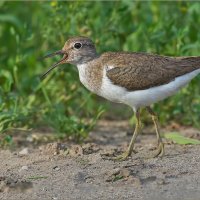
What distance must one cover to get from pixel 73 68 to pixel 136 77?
1828 mm

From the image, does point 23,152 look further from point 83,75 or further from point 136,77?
point 136,77

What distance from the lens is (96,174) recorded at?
744 cm

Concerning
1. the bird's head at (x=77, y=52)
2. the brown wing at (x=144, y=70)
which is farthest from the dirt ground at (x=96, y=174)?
the bird's head at (x=77, y=52)

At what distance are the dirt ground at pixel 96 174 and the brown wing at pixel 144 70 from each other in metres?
0.91

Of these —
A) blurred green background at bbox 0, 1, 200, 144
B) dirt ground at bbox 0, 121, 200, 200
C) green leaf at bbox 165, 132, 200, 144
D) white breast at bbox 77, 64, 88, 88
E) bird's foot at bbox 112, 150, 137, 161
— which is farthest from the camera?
blurred green background at bbox 0, 1, 200, 144

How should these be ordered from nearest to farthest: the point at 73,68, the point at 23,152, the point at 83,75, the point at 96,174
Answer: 1. the point at 96,174
2. the point at 83,75
3. the point at 23,152
4. the point at 73,68

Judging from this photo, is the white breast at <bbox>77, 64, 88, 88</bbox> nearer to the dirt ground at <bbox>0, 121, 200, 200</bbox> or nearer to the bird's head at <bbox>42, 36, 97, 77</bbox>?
the bird's head at <bbox>42, 36, 97, 77</bbox>

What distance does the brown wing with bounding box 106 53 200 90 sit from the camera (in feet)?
26.9

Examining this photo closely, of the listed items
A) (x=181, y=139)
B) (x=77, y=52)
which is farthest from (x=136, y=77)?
(x=181, y=139)

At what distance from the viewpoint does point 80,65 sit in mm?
8750

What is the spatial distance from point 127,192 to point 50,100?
138 inches

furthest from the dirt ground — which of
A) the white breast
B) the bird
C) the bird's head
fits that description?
the bird's head

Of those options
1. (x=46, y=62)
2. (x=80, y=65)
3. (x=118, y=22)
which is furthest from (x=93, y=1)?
(x=80, y=65)

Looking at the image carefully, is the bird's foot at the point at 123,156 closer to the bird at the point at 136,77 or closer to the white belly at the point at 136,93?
the bird at the point at 136,77
